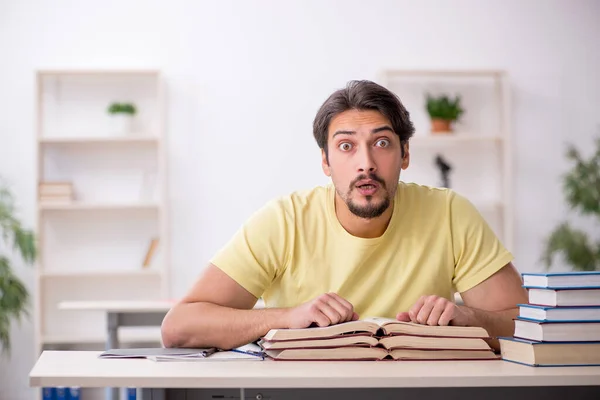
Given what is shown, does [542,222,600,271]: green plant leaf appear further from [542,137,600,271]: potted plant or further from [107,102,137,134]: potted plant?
[107,102,137,134]: potted plant

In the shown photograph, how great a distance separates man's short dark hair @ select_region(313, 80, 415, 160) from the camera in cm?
197

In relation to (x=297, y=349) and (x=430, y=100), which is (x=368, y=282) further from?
(x=430, y=100)

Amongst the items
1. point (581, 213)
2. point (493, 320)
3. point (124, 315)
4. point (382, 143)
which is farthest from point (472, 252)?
point (581, 213)

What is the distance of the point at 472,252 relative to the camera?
201 cm

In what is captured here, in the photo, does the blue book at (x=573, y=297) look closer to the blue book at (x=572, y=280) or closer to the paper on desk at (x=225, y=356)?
the blue book at (x=572, y=280)

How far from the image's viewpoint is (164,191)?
17.1 ft

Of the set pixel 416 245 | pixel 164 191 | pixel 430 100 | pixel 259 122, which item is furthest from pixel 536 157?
pixel 416 245

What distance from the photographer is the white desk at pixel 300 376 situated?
128cm

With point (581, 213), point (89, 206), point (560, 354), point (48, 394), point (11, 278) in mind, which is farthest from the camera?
point (581, 213)

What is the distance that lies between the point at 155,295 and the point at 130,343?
1.20 feet

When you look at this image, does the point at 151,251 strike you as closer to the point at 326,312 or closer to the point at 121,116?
the point at 121,116

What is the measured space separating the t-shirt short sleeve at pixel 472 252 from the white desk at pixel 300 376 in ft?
1.79

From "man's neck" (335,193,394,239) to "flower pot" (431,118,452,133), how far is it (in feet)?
11.0

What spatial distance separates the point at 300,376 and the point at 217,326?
52 cm
